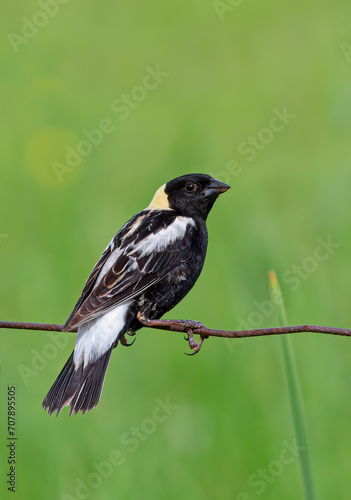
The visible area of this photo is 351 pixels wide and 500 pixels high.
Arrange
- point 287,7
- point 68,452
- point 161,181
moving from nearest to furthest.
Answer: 1. point 68,452
2. point 161,181
3. point 287,7

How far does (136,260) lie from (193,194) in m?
0.63

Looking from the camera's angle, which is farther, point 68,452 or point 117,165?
point 117,165

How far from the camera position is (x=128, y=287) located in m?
2.95

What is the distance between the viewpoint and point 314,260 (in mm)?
4285

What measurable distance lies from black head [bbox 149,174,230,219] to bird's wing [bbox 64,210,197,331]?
15cm

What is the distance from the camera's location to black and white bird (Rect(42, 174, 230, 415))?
2.83m

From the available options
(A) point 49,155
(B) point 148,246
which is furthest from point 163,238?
(A) point 49,155

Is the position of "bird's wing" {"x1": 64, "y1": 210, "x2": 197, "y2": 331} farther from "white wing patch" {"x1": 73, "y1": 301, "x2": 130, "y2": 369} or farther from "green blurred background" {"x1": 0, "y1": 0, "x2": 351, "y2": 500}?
"green blurred background" {"x1": 0, "y1": 0, "x2": 351, "y2": 500}

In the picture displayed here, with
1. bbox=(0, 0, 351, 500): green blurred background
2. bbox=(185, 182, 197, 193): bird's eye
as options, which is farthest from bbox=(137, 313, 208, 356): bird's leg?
bbox=(185, 182, 197, 193): bird's eye

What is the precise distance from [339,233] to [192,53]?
3675 millimetres

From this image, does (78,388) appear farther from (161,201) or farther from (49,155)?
(49,155)

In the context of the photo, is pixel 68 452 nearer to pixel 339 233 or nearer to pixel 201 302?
pixel 201 302

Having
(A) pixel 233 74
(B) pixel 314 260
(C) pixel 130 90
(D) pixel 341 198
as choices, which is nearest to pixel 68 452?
(B) pixel 314 260

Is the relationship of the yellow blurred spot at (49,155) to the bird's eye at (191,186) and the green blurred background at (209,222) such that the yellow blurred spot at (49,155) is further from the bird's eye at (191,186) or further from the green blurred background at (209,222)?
the bird's eye at (191,186)
